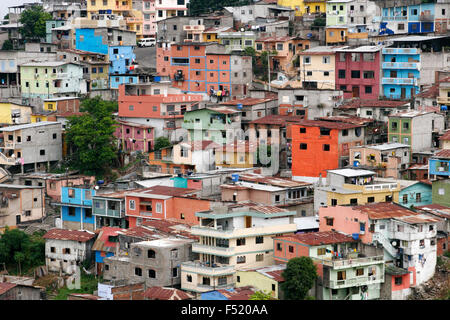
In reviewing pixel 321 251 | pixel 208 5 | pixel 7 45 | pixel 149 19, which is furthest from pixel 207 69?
pixel 321 251

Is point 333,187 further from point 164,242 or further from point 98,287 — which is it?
point 98,287

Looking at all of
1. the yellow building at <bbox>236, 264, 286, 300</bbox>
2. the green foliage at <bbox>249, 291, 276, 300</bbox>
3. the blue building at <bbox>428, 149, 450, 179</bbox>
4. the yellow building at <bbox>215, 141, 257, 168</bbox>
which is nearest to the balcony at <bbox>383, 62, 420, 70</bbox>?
the yellow building at <bbox>215, 141, 257, 168</bbox>

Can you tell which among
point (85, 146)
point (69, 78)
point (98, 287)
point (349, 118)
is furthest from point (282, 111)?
point (98, 287)

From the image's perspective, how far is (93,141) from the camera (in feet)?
110

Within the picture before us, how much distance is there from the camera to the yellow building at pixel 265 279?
22609mm

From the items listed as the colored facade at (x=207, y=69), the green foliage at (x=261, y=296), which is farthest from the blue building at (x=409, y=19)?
the green foliage at (x=261, y=296)

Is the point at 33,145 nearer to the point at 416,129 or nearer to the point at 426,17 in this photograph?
the point at 416,129

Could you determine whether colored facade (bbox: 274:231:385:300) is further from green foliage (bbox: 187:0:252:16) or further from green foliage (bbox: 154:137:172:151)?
green foliage (bbox: 187:0:252:16)

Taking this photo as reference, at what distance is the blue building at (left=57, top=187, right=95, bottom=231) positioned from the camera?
30.0 m

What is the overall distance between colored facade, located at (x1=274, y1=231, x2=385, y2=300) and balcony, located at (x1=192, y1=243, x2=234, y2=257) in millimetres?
1173

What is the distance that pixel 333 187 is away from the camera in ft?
90.0

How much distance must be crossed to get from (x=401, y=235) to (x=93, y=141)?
12916 millimetres

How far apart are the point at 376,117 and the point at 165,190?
335 inches

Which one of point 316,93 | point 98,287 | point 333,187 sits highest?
point 316,93
